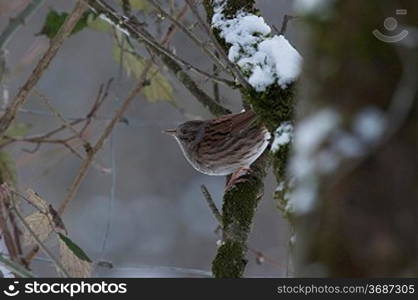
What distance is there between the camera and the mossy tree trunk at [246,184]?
2031 millimetres

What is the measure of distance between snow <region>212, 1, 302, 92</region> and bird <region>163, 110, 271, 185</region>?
1.47 feet

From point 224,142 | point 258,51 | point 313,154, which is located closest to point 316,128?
point 313,154

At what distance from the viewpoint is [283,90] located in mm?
2059

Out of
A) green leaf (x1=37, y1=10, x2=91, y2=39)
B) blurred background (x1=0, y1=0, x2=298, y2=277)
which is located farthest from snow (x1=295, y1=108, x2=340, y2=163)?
blurred background (x1=0, y1=0, x2=298, y2=277)

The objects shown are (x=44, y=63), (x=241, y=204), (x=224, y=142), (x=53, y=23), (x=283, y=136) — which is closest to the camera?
(x=283, y=136)

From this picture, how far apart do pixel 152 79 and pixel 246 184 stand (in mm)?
824

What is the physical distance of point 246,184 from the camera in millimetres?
2713

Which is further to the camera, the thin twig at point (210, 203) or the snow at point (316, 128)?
the thin twig at point (210, 203)

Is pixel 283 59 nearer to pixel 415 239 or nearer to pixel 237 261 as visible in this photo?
pixel 237 261

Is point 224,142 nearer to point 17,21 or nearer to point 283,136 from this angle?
point 17,21

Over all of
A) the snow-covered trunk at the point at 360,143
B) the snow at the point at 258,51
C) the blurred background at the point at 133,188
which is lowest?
the snow-covered trunk at the point at 360,143

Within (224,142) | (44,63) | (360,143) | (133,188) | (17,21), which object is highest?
(133,188)

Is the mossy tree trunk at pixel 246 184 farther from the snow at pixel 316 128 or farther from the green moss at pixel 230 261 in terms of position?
the snow at pixel 316 128

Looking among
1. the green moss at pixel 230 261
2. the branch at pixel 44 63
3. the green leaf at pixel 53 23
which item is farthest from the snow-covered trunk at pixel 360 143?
the green leaf at pixel 53 23
